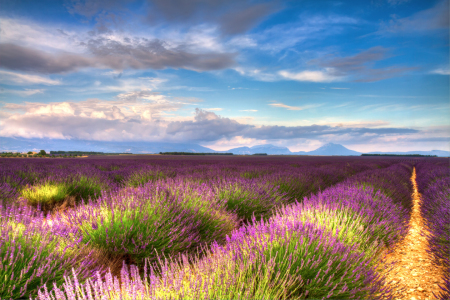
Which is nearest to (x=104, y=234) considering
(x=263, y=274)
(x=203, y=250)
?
(x=203, y=250)

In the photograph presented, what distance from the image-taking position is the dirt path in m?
2.72

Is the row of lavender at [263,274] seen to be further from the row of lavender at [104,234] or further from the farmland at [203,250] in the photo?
the row of lavender at [104,234]

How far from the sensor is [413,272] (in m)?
3.26

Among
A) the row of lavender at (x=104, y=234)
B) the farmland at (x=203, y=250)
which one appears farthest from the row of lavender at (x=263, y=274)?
the row of lavender at (x=104, y=234)

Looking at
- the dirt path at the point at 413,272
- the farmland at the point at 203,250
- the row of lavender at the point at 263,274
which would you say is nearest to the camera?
the row of lavender at the point at 263,274

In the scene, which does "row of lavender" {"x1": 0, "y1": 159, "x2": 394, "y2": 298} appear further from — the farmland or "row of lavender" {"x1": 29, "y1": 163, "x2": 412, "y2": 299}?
"row of lavender" {"x1": 29, "y1": 163, "x2": 412, "y2": 299}

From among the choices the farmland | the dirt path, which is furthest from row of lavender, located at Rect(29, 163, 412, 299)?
the dirt path

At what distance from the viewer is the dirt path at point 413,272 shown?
272 centimetres

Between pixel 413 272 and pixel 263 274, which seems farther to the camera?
pixel 413 272

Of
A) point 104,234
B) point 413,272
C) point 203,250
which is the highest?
point 104,234

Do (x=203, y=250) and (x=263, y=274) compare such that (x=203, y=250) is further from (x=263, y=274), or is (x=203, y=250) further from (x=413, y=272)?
(x=413, y=272)

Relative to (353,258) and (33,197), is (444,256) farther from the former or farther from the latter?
(33,197)

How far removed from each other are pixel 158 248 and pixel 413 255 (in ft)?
12.8

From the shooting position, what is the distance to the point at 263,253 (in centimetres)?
219
